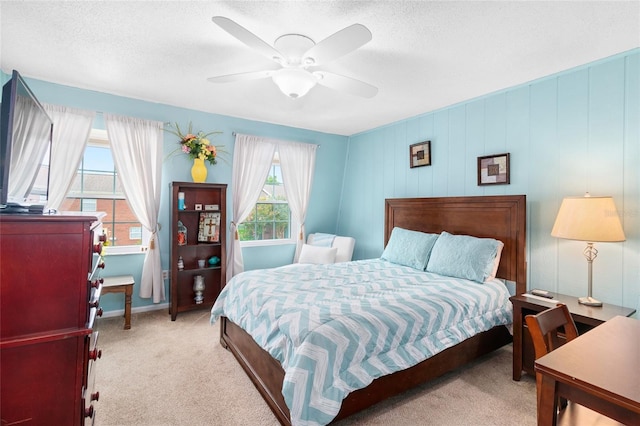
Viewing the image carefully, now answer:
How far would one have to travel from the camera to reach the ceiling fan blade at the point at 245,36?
5.33 ft

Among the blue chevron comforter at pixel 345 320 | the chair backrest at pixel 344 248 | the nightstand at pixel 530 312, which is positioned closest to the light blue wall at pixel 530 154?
the nightstand at pixel 530 312

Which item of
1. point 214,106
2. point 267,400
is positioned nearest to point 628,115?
point 267,400

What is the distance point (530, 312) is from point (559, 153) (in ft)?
4.75

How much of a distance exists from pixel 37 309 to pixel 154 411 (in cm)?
132

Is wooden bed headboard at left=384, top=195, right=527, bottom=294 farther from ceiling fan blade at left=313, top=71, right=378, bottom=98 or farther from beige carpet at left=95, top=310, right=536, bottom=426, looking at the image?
ceiling fan blade at left=313, top=71, right=378, bottom=98

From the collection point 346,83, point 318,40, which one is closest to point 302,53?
point 318,40

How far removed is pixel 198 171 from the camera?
380 centimetres

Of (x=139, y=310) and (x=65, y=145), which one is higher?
(x=65, y=145)

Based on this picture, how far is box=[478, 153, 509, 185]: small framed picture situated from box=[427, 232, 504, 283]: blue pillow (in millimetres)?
640

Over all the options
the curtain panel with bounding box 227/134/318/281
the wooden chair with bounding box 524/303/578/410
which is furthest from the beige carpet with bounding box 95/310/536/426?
the curtain panel with bounding box 227/134/318/281

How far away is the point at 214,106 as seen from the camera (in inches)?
151

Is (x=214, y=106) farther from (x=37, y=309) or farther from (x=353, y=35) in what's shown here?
(x=37, y=309)

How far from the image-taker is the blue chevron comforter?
5.43 feet

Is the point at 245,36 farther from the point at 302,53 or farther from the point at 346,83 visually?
the point at 346,83
